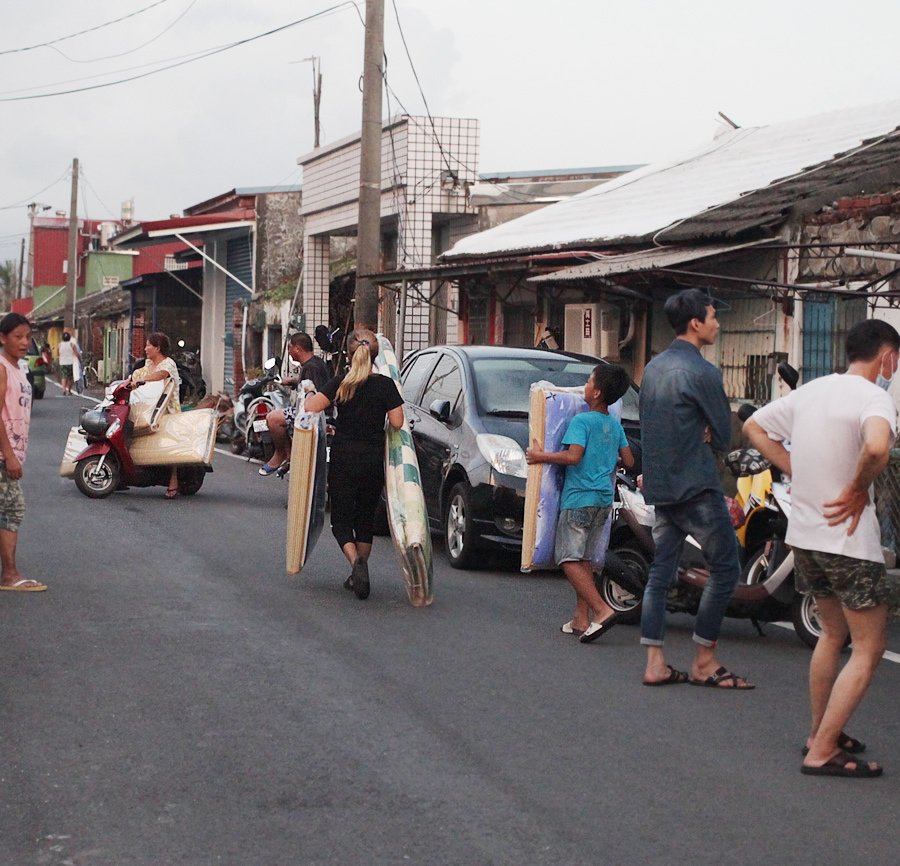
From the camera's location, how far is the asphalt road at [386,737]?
512cm

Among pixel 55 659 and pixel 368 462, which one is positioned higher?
pixel 368 462

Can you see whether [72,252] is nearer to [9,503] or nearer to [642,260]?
[642,260]

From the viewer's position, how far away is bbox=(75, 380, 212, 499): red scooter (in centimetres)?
1577

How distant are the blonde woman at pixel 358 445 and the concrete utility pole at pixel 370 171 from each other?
10.3 m

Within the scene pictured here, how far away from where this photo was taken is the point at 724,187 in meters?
19.4

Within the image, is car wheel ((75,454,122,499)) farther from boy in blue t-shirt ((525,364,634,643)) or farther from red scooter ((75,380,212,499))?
boy in blue t-shirt ((525,364,634,643))

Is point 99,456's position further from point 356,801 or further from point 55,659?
point 356,801

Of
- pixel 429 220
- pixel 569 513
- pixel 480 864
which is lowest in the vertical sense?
pixel 480 864

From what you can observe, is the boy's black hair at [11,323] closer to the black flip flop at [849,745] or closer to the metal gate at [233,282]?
the black flip flop at [849,745]

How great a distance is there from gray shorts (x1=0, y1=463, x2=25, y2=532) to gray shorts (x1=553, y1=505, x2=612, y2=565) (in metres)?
3.55

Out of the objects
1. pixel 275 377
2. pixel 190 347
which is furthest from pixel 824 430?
pixel 190 347

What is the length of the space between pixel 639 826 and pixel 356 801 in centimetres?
103

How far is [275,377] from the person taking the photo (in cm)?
2075

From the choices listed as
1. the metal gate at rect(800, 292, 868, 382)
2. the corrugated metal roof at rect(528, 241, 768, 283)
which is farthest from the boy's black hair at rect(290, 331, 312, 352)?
the metal gate at rect(800, 292, 868, 382)
